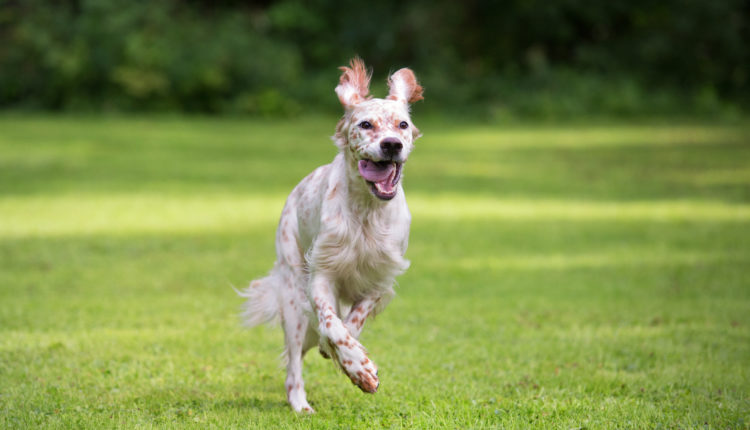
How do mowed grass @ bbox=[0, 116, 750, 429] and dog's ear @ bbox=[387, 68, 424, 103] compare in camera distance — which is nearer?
dog's ear @ bbox=[387, 68, 424, 103]

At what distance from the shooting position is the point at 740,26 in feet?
118

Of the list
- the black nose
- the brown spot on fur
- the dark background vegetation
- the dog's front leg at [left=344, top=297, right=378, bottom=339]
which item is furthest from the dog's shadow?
the dark background vegetation

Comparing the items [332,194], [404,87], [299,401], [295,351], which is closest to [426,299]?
[295,351]

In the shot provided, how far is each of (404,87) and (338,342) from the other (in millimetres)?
1603

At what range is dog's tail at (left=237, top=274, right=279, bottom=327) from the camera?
6.38m

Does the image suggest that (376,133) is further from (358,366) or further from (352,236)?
(358,366)

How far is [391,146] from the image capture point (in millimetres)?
5152

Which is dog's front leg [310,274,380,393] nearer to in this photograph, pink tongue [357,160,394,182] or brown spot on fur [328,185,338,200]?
brown spot on fur [328,185,338,200]

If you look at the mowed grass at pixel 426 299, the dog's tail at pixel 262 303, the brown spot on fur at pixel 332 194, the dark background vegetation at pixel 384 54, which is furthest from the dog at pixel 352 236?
the dark background vegetation at pixel 384 54

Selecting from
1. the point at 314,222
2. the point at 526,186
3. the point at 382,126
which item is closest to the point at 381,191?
the point at 382,126

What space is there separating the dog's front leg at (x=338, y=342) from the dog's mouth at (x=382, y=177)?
2.42 ft

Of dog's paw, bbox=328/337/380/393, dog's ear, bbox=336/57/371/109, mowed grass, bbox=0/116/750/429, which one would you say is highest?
dog's ear, bbox=336/57/371/109

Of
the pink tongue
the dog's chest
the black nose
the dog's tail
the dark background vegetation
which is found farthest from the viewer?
the dark background vegetation

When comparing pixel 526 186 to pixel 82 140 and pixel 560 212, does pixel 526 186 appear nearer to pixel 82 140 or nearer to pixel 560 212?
pixel 560 212
